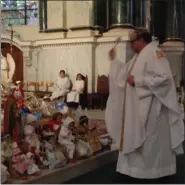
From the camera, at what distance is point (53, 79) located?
285cm

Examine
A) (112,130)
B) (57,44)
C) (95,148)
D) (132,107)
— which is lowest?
(95,148)

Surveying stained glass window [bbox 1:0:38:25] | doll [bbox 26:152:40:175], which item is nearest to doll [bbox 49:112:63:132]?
doll [bbox 26:152:40:175]

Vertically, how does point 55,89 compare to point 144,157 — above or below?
above

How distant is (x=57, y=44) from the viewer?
2.97m

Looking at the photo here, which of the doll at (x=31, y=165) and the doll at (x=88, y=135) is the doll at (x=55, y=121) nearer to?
the doll at (x=88, y=135)

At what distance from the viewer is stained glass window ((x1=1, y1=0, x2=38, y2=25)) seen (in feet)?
9.39

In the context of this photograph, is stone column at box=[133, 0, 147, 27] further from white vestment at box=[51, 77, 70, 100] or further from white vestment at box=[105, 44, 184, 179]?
white vestment at box=[105, 44, 184, 179]

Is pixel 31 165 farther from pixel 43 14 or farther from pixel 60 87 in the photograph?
pixel 43 14

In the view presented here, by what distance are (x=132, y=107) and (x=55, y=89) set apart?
2.66 feet

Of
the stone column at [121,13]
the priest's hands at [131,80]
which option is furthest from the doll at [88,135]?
the stone column at [121,13]

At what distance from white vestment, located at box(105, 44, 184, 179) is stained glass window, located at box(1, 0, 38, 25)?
1.04 metres

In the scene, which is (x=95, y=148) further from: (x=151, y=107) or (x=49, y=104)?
(x=151, y=107)

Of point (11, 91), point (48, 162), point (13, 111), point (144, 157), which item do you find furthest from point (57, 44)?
point (144, 157)

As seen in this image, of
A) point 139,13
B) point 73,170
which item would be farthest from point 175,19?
point 73,170
